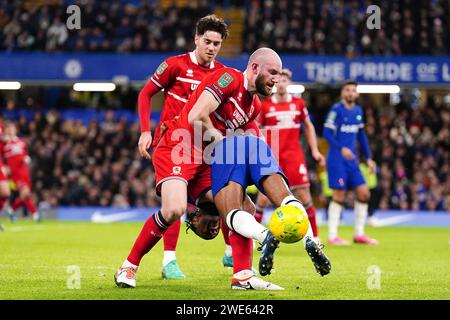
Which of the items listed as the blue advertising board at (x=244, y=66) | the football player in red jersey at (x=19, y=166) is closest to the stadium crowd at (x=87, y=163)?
the blue advertising board at (x=244, y=66)

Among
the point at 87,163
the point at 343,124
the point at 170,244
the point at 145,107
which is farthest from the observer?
the point at 87,163

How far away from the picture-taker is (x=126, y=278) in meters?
7.66

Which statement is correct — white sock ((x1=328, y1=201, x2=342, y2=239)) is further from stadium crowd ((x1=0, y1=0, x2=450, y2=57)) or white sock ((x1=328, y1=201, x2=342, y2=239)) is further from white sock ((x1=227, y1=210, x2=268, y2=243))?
stadium crowd ((x1=0, y1=0, x2=450, y2=57))

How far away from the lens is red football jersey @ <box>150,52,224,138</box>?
905 centimetres

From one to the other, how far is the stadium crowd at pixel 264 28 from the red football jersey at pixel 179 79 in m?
18.2

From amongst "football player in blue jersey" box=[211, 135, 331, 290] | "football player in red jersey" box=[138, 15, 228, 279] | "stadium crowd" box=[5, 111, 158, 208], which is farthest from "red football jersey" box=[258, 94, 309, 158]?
"stadium crowd" box=[5, 111, 158, 208]

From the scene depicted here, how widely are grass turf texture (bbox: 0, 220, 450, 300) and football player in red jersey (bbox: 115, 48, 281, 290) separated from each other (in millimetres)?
370

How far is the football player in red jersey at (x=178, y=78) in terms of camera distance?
870cm

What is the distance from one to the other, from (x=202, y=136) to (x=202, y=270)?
2362 mm

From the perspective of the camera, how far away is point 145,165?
2653 cm

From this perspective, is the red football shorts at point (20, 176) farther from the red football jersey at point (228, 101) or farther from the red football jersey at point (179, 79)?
the red football jersey at point (228, 101)

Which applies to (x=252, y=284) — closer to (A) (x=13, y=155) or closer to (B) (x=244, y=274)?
(B) (x=244, y=274)

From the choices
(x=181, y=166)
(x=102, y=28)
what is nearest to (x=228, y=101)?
(x=181, y=166)
